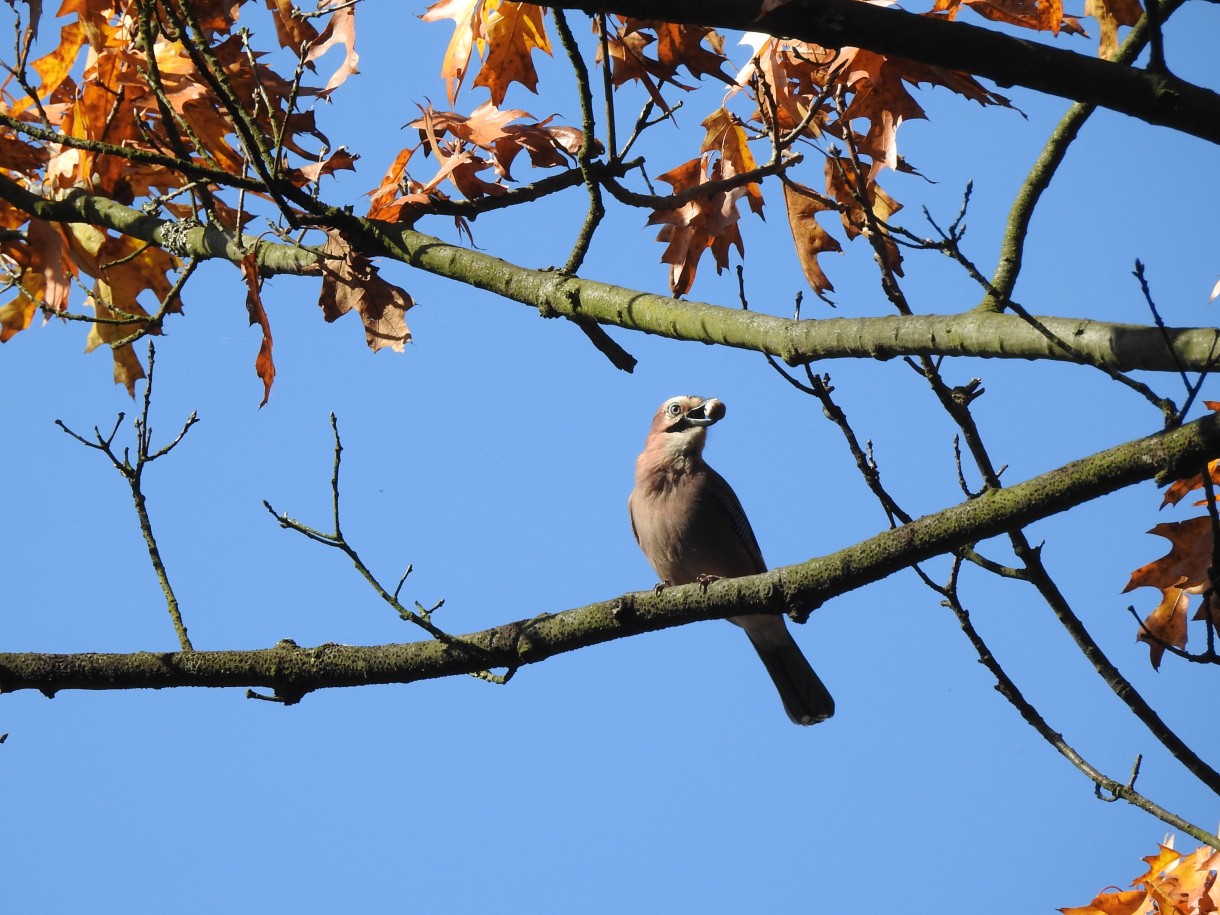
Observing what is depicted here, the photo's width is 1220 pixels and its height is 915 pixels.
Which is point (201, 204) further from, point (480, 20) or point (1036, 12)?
point (1036, 12)

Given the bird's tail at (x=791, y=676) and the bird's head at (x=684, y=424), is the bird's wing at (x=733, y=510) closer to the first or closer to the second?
the bird's head at (x=684, y=424)

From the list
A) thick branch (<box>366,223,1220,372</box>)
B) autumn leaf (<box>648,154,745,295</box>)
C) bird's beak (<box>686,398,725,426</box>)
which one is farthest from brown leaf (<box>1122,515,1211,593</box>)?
bird's beak (<box>686,398,725,426</box>)

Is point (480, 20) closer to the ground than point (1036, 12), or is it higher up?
higher up

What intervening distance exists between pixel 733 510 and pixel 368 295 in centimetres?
342

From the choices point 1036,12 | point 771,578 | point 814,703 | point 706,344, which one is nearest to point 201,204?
point 706,344

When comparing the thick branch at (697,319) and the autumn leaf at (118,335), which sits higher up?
the autumn leaf at (118,335)

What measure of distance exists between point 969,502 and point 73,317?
2.75 meters

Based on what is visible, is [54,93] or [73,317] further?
[54,93]

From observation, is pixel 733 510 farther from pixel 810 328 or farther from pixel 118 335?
pixel 810 328

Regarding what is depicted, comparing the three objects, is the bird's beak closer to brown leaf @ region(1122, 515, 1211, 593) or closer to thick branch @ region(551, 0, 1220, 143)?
brown leaf @ region(1122, 515, 1211, 593)

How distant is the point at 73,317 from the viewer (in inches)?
146

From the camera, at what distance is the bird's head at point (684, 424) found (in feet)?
21.5

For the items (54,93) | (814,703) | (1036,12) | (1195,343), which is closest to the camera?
Answer: (1195,343)

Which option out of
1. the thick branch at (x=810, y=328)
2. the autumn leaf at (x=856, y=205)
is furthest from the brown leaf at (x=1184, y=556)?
the thick branch at (x=810, y=328)
